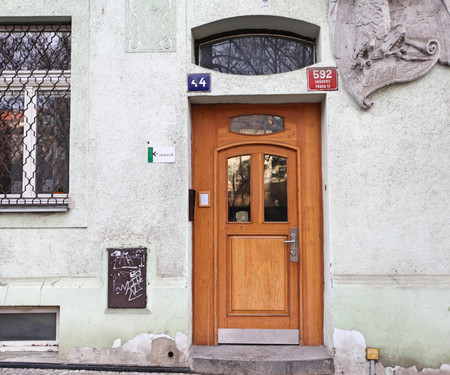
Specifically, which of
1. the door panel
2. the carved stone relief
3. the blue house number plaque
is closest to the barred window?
the carved stone relief

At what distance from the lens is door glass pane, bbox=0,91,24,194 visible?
4.59 metres

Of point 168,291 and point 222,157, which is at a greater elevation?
point 222,157

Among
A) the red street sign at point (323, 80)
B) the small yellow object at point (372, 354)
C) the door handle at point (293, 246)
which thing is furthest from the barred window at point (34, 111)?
the small yellow object at point (372, 354)

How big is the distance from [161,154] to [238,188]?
2.91 ft

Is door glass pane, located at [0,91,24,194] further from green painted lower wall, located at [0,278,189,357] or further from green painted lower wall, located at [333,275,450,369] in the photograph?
green painted lower wall, located at [333,275,450,369]

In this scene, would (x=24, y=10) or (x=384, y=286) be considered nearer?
(x=384, y=286)

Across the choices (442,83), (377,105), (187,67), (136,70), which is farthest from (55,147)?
(442,83)

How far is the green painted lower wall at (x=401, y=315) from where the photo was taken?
4113 millimetres

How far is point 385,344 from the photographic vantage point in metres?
4.14

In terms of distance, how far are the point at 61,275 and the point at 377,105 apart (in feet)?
11.6

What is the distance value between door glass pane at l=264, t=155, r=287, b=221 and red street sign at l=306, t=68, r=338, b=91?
2.64 ft

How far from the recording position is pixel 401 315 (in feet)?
13.6

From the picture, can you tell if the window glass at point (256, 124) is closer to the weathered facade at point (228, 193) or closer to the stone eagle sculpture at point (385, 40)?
the weathered facade at point (228, 193)

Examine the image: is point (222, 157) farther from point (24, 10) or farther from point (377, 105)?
point (24, 10)
